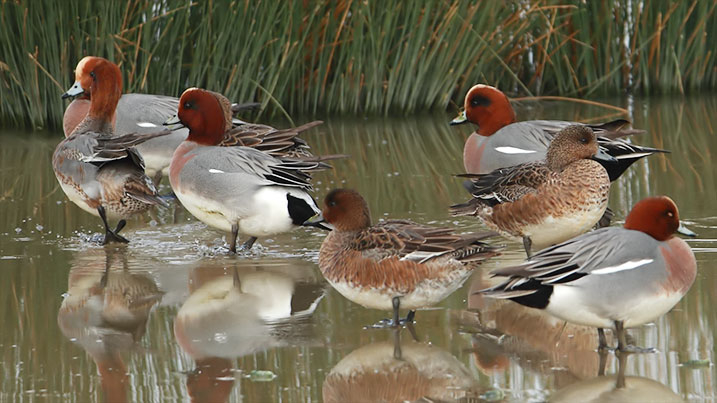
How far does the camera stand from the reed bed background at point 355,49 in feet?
30.9

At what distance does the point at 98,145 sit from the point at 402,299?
2.66 meters

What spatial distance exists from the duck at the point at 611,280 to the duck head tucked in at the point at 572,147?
137 centimetres

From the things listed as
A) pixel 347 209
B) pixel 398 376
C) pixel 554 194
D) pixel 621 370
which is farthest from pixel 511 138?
pixel 398 376

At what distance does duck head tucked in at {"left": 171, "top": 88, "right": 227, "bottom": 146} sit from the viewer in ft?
21.1

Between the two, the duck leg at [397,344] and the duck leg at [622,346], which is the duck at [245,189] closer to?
the duck leg at [397,344]

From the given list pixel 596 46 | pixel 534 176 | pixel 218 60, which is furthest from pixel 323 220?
pixel 596 46

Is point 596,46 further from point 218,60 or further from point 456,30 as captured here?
point 218,60

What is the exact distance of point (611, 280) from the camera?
164 inches

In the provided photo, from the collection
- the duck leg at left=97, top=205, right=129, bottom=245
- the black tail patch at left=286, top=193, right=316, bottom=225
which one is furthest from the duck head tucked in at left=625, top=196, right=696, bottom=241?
the duck leg at left=97, top=205, right=129, bottom=245

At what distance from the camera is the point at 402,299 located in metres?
4.71

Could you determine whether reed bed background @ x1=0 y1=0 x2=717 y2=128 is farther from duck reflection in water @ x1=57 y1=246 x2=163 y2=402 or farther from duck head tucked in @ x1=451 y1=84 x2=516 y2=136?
duck reflection in water @ x1=57 y1=246 x2=163 y2=402

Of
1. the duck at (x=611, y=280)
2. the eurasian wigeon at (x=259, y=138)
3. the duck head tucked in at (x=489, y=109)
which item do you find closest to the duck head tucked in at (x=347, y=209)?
the duck at (x=611, y=280)

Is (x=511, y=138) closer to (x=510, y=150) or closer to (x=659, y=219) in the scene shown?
(x=510, y=150)

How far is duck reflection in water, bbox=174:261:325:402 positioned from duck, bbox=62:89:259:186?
2149 millimetres
